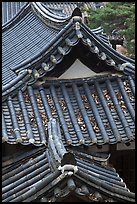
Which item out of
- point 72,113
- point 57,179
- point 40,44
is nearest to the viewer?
point 57,179

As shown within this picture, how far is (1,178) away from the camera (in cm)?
626

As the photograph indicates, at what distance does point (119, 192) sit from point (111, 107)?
200 cm

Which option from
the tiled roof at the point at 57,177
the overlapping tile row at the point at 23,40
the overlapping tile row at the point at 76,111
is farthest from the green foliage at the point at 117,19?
the tiled roof at the point at 57,177

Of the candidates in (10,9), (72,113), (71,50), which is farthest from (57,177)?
(10,9)

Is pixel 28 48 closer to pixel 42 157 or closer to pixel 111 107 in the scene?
pixel 111 107

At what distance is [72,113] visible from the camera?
7480 mm

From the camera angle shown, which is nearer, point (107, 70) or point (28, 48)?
point (107, 70)

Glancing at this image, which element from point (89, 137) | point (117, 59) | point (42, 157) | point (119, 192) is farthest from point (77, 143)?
point (117, 59)

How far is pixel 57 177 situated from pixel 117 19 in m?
20.4

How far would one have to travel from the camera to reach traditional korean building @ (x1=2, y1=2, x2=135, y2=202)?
6.44m

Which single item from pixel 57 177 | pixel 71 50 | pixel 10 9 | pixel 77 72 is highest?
pixel 10 9

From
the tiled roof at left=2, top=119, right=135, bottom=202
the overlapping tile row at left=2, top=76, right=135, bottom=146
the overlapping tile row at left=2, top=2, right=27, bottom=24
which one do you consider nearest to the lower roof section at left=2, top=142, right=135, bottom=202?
the tiled roof at left=2, top=119, right=135, bottom=202

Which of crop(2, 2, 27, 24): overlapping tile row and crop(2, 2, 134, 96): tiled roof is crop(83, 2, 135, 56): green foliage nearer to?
crop(2, 2, 27, 24): overlapping tile row

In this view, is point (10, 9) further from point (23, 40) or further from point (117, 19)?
point (117, 19)
